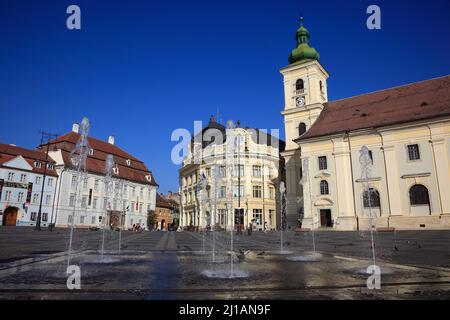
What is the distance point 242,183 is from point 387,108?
2349 centimetres

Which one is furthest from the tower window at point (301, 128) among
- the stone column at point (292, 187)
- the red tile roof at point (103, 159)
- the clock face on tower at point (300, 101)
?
the red tile roof at point (103, 159)

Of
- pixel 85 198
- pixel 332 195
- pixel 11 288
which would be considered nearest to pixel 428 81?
pixel 332 195

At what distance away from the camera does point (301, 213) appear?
39812 millimetres

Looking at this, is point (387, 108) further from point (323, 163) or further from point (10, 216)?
point (10, 216)

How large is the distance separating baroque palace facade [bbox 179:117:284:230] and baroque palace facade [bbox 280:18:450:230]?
31.6 feet

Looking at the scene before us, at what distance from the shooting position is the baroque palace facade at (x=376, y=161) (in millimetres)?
29562

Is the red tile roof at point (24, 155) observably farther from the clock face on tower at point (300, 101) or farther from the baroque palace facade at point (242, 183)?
the clock face on tower at point (300, 101)

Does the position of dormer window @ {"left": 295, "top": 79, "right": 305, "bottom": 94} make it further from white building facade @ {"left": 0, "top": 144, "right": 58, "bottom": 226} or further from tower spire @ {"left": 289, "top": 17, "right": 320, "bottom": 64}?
white building facade @ {"left": 0, "top": 144, "right": 58, "bottom": 226}

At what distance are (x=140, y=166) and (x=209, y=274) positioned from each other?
62.2 meters

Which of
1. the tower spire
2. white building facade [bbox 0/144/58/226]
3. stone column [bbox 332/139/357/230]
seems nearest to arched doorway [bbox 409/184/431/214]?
stone column [bbox 332/139/357/230]

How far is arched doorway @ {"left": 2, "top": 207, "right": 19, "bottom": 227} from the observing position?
43.3 m

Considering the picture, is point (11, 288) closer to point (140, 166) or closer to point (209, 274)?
point (209, 274)

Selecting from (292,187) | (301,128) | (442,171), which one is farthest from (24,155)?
(442,171)
